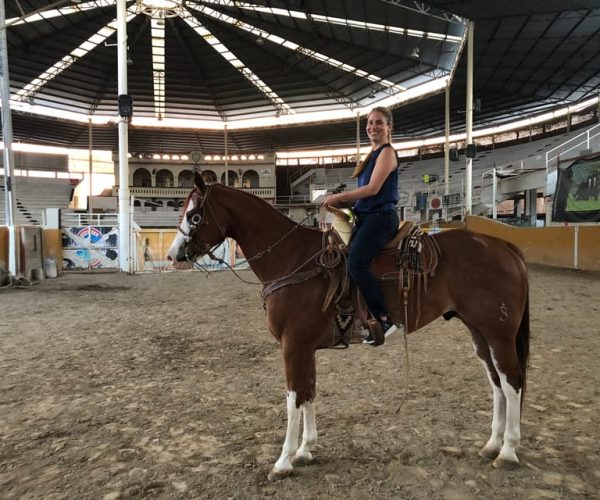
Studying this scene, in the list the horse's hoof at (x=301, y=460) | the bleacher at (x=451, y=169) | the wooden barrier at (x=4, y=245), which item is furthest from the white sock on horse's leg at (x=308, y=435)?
the bleacher at (x=451, y=169)

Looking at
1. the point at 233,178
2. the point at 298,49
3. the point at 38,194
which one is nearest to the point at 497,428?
the point at 298,49

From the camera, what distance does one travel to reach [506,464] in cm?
255

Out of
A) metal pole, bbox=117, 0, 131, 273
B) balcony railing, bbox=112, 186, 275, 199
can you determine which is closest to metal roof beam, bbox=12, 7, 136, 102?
metal pole, bbox=117, 0, 131, 273

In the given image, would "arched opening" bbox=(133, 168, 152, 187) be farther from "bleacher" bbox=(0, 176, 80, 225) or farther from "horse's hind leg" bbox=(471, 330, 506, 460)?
"horse's hind leg" bbox=(471, 330, 506, 460)

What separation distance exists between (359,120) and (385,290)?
32.3 metres

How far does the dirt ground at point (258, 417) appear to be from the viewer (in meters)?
2.41

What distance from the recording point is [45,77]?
2758 cm

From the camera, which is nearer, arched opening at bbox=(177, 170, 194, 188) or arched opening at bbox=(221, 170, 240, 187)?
arched opening at bbox=(177, 170, 194, 188)

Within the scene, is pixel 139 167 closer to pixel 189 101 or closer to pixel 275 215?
pixel 189 101

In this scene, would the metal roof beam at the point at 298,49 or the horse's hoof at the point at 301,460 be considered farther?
the metal roof beam at the point at 298,49

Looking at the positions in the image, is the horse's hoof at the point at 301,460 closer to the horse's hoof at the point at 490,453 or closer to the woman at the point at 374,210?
the woman at the point at 374,210

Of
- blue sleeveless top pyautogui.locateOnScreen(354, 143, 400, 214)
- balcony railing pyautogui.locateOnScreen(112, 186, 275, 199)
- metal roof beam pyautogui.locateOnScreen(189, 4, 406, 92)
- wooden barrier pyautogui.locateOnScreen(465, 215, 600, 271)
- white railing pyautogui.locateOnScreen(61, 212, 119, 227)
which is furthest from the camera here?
balcony railing pyautogui.locateOnScreen(112, 186, 275, 199)

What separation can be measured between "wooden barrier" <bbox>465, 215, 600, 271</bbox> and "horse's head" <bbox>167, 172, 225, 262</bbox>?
1221 centimetres

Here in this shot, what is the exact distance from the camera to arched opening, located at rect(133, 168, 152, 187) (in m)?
42.0
